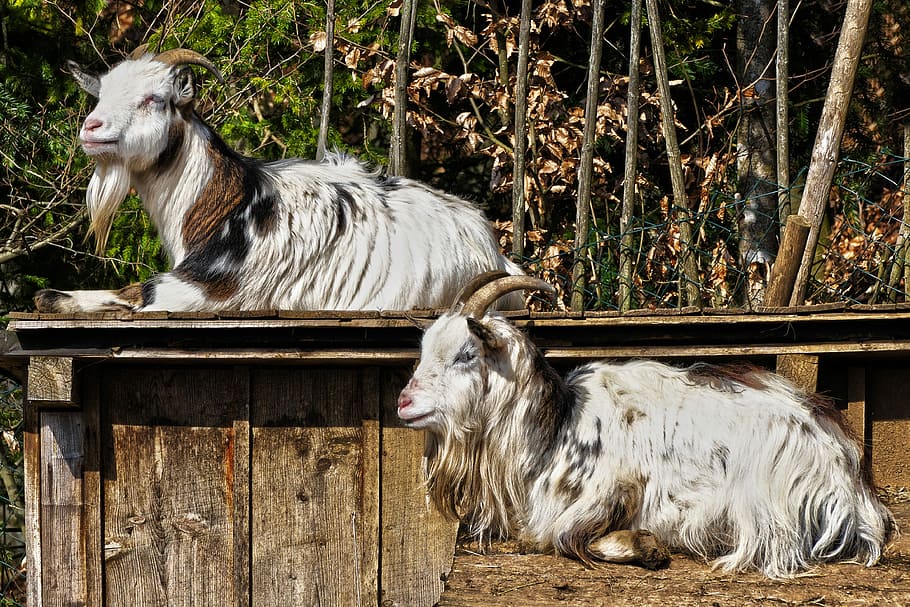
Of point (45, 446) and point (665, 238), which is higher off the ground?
point (665, 238)

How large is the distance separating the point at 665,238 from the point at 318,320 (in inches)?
136

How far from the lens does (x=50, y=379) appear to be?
4477 mm

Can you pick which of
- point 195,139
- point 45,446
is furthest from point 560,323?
point 45,446

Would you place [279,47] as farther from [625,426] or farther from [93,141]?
[625,426]

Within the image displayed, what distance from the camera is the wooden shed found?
4.71 metres

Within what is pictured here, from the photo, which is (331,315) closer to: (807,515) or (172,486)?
(172,486)

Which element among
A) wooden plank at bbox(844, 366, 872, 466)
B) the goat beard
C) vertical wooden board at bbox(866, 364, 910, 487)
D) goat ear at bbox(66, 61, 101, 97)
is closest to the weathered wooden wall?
the goat beard

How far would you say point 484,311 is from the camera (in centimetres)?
439

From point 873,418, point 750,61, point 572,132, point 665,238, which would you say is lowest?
point 873,418

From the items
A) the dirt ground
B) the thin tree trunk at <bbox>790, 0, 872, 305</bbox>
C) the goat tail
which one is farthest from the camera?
the thin tree trunk at <bbox>790, 0, 872, 305</bbox>

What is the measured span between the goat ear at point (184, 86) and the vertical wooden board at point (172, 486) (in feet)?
4.10

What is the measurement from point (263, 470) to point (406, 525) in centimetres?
68

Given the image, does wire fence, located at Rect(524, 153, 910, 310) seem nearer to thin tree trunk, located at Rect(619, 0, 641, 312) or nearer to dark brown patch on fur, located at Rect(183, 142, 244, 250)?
thin tree trunk, located at Rect(619, 0, 641, 312)

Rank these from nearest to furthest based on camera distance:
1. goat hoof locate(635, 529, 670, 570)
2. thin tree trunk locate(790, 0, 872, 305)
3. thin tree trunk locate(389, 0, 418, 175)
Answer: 1. goat hoof locate(635, 529, 670, 570)
2. thin tree trunk locate(790, 0, 872, 305)
3. thin tree trunk locate(389, 0, 418, 175)
